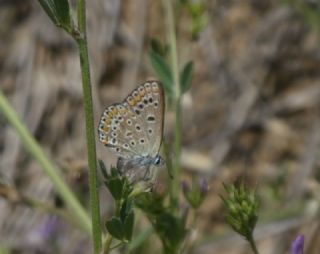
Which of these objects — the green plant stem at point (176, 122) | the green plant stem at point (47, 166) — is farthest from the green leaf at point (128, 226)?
the green plant stem at point (47, 166)

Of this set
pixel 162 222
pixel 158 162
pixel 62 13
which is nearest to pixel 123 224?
pixel 158 162

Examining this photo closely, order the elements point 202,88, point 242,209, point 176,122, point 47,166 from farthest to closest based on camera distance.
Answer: point 202,88
point 47,166
point 176,122
point 242,209

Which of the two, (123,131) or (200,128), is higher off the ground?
(123,131)

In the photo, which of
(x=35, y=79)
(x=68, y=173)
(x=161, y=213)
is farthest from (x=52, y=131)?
(x=161, y=213)

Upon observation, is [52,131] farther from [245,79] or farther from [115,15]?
[245,79]

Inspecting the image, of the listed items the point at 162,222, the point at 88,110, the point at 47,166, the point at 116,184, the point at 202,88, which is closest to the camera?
the point at 88,110

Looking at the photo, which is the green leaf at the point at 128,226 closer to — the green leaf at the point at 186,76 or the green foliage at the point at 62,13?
the green foliage at the point at 62,13

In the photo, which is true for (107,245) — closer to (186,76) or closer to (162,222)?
(162,222)
